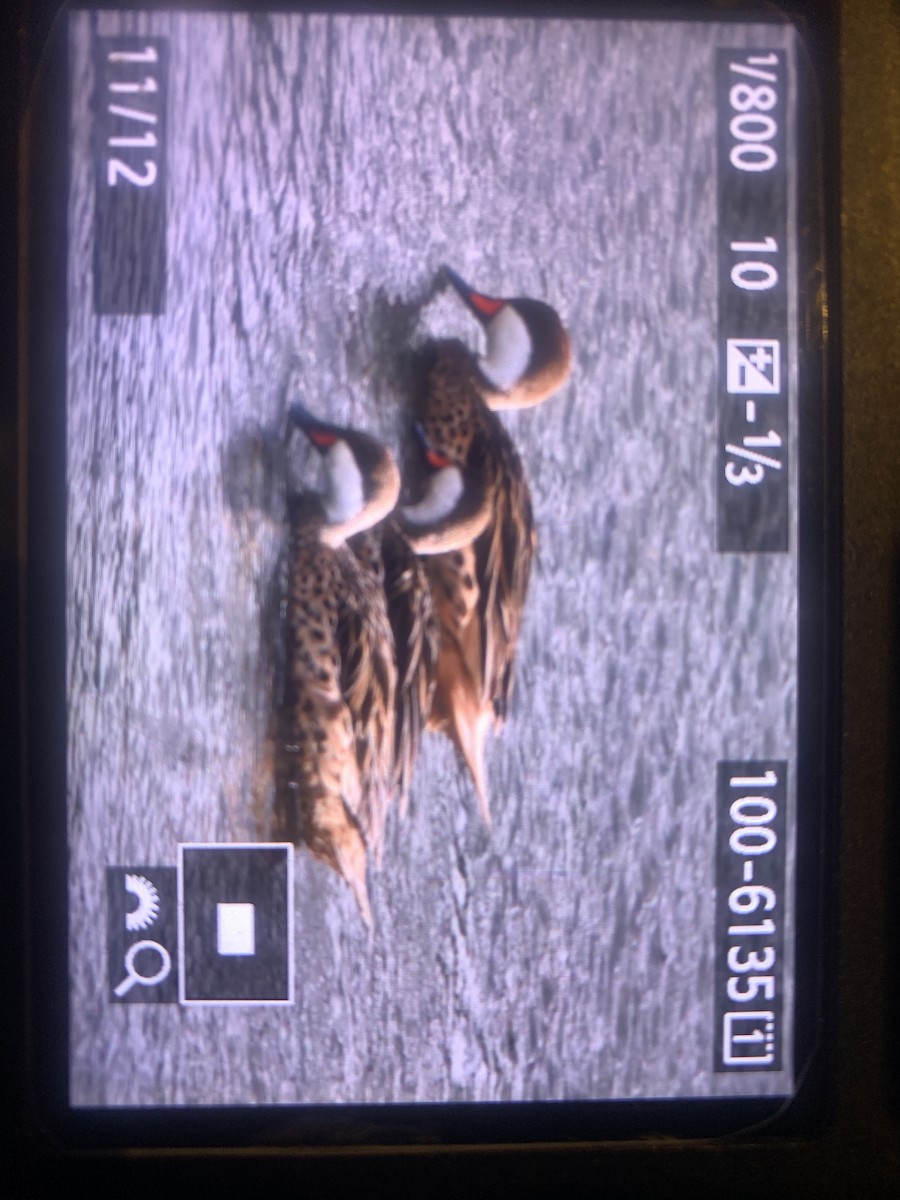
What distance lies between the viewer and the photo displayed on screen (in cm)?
88

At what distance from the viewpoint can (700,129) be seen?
89 cm

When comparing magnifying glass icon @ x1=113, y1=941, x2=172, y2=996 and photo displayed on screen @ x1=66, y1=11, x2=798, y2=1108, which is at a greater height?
photo displayed on screen @ x1=66, y1=11, x2=798, y2=1108

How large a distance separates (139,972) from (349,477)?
15.9 inches

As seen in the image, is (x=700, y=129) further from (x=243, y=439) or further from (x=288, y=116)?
(x=243, y=439)

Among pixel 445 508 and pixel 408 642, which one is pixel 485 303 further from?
pixel 408 642

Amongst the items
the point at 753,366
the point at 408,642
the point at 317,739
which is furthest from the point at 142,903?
the point at 753,366

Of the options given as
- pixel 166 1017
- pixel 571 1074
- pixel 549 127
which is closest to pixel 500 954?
pixel 571 1074

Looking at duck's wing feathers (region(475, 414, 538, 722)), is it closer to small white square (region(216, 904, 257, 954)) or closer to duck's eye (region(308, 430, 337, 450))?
duck's eye (region(308, 430, 337, 450))

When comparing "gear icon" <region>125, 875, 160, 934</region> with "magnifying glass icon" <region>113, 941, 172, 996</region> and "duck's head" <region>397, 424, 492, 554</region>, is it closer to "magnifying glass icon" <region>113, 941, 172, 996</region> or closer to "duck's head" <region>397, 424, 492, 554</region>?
"magnifying glass icon" <region>113, 941, 172, 996</region>

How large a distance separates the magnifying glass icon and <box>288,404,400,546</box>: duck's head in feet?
1.09

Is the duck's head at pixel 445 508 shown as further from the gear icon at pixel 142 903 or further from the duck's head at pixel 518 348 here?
the gear icon at pixel 142 903

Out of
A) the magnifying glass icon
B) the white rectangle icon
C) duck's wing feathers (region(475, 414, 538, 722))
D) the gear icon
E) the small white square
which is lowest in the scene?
the magnifying glass icon

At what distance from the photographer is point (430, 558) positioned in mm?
896

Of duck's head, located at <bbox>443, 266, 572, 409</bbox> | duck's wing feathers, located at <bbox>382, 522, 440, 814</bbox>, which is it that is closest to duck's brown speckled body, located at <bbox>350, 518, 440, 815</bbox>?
duck's wing feathers, located at <bbox>382, 522, 440, 814</bbox>
